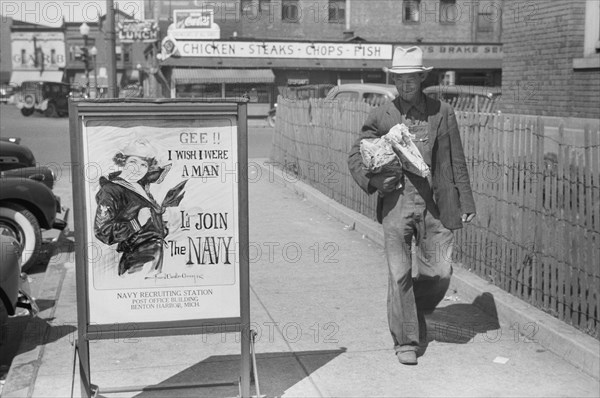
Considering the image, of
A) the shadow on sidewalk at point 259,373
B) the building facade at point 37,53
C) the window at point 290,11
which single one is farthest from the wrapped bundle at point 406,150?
the building facade at point 37,53

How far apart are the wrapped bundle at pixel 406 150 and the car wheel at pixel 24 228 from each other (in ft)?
15.1

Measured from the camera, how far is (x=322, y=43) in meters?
46.0

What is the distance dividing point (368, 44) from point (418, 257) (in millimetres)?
42050

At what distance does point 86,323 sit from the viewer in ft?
15.0

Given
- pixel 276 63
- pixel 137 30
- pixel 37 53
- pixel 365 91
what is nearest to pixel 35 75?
pixel 37 53

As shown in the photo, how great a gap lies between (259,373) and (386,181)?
146 cm

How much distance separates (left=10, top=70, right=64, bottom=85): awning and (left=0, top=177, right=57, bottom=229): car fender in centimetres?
7401

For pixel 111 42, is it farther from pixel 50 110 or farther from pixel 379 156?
pixel 50 110

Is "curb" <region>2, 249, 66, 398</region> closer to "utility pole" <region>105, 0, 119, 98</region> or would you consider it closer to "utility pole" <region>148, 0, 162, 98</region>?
"utility pole" <region>105, 0, 119, 98</region>

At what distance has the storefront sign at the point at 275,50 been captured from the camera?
144 ft

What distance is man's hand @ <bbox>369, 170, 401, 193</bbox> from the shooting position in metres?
5.39

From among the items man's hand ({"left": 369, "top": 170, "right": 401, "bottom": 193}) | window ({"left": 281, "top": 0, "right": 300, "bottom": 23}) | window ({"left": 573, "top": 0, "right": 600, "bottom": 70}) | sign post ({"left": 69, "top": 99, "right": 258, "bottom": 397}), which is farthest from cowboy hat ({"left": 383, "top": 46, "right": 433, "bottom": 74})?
window ({"left": 281, "top": 0, "right": 300, "bottom": 23})

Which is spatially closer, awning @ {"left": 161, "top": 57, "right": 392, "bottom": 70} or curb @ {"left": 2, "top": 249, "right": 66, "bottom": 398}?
curb @ {"left": 2, "top": 249, "right": 66, "bottom": 398}

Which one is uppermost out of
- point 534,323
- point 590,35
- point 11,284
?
point 590,35
